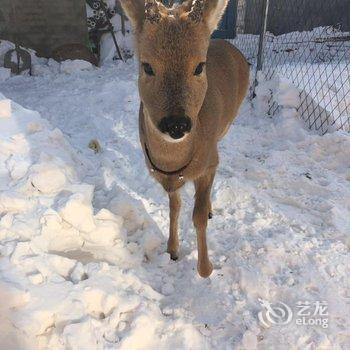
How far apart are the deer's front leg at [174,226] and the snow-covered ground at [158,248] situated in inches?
3.2

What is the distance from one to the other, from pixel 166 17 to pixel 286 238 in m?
2.11

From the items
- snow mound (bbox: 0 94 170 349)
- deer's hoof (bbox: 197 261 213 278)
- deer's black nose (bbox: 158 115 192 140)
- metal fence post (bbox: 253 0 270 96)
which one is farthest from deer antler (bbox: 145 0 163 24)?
metal fence post (bbox: 253 0 270 96)

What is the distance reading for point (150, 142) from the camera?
122 inches

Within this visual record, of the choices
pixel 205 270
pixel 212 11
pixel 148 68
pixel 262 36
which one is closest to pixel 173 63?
pixel 148 68

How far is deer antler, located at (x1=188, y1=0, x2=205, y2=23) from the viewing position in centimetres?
258

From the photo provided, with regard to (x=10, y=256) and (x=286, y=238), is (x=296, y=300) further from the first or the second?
(x=10, y=256)

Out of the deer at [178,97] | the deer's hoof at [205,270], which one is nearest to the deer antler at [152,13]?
the deer at [178,97]

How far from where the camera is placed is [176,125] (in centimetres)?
227

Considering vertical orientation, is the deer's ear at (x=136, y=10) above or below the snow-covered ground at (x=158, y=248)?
above

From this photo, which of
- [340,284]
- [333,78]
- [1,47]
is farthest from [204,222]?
[1,47]

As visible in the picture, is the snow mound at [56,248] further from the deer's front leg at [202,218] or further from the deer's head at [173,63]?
the deer's head at [173,63]

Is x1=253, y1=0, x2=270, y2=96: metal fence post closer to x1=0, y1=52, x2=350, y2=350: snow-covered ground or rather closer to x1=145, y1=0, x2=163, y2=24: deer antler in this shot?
x1=0, y1=52, x2=350, y2=350: snow-covered ground

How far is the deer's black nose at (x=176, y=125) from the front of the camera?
2.28m

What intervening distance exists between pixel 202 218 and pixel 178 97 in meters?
1.26
